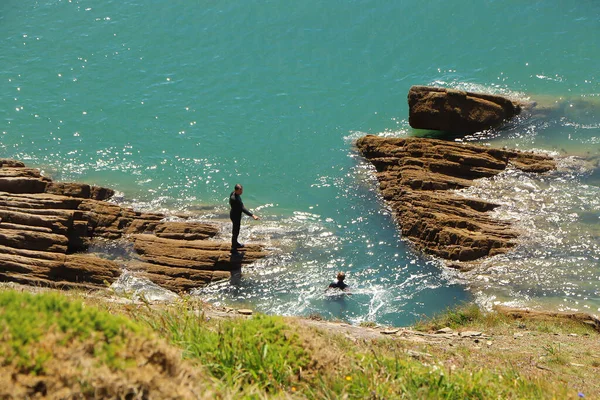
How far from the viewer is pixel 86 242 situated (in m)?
18.6

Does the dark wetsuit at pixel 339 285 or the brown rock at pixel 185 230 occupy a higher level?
the brown rock at pixel 185 230

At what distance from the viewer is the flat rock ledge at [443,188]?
18.2 m

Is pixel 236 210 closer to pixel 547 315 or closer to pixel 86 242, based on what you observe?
pixel 86 242

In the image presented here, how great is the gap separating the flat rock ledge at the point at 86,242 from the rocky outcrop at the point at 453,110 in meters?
7.89

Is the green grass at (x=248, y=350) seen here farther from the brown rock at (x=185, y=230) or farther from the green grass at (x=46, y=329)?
the brown rock at (x=185, y=230)

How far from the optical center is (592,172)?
20.9 metres

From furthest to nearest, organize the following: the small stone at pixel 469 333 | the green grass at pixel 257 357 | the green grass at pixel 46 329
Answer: the small stone at pixel 469 333 < the green grass at pixel 257 357 < the green grass at pixel 46 329

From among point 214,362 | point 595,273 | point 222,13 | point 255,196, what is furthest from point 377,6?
point 214,362

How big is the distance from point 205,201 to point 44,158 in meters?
6.71

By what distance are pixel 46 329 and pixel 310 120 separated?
19222 mm

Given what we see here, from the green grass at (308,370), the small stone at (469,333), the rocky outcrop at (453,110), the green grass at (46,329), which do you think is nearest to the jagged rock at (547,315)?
the small stone at (469,333)

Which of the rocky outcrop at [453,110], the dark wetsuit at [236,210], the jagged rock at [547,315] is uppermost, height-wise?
the rocky outcrop at [453,110]

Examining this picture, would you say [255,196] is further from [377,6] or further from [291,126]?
[377,6]

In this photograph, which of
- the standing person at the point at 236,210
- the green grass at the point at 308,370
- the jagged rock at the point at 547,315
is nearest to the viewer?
the green grass at the point at 308,370
